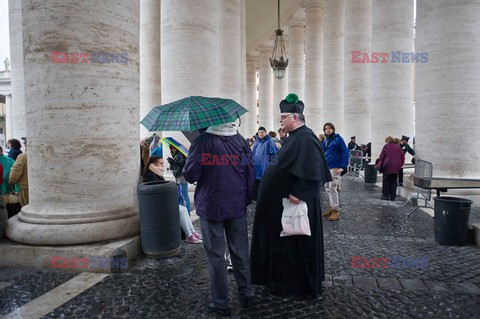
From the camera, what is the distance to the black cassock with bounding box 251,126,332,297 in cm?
396

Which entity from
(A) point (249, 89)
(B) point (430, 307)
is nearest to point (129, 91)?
(B) point (430, 307)

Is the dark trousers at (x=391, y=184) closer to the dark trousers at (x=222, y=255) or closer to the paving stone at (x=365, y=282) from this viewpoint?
the paving stone at (x=365, y=282)

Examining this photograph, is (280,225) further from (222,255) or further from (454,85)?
(454,85)

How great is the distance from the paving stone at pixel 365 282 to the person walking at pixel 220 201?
1.36 metres

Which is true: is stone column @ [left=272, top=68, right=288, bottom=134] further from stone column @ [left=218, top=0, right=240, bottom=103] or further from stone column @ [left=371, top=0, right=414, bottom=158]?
stone column @ [left=371, top=0, right=414, bottom=158]

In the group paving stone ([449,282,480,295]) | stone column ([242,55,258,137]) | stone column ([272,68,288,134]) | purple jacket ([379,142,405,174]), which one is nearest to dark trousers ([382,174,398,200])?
purple jacket ([379,142,405,174])

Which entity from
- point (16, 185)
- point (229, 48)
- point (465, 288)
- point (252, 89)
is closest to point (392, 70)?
point (229, 48)

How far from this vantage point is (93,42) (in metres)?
4.96

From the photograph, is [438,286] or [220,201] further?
[438,286]

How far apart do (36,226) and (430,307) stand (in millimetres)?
4824

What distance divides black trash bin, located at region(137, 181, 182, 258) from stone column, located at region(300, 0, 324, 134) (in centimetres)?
2095

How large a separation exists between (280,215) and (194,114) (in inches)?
57.6

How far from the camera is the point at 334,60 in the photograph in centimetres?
2183

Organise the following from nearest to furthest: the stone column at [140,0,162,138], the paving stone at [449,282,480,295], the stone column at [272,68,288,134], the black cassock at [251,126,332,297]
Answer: the black cassock at [251,126,332,297], the paving stone at [449,282,480,295], the stone column at [140,0,162,138], the stone column at [272,68,288,134]
